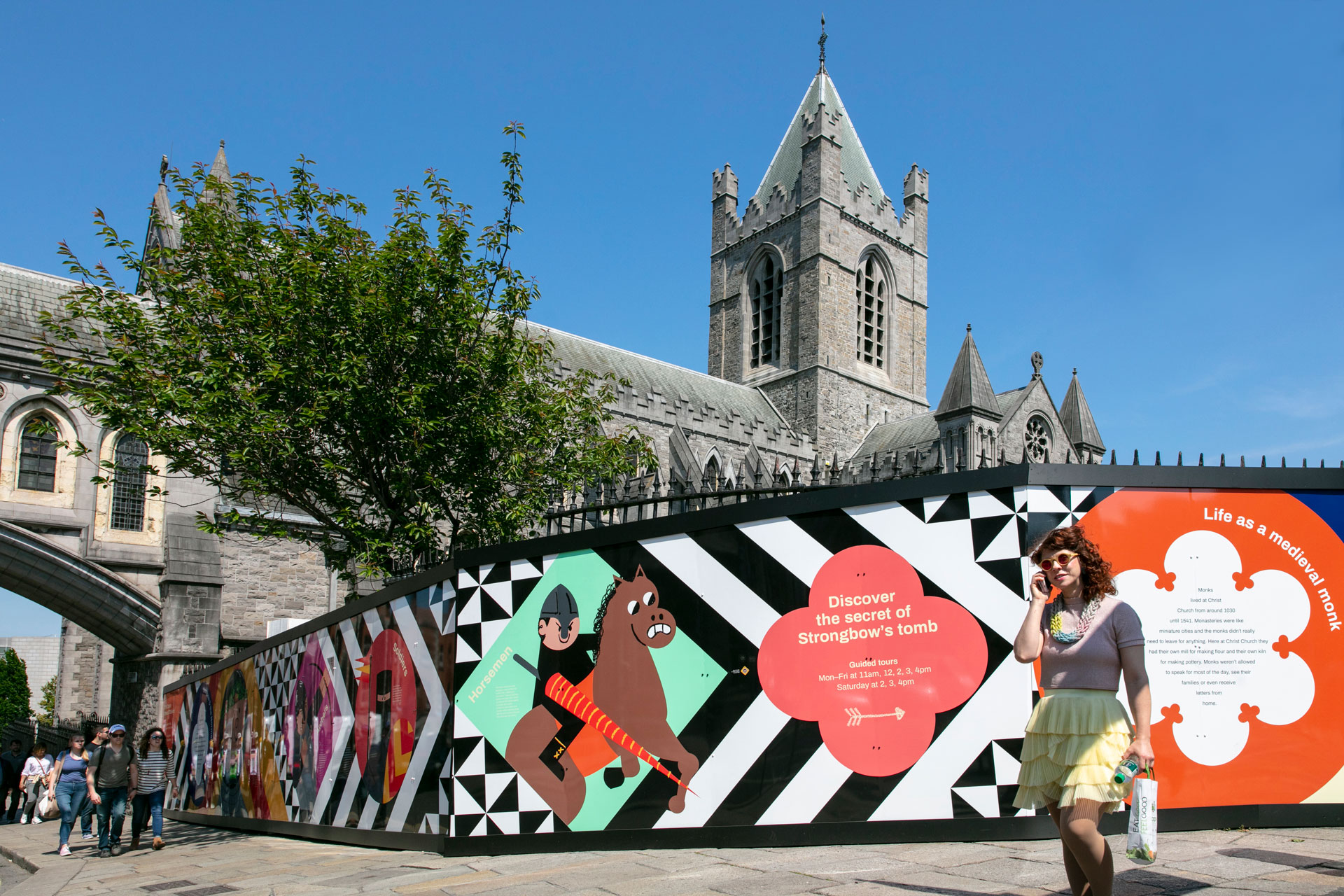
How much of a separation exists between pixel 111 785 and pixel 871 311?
38521mm

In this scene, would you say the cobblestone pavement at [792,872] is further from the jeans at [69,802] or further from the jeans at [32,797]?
the jeans at [32,797]

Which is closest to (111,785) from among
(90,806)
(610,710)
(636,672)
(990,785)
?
(90,806)

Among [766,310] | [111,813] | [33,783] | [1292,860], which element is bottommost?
[33,783]

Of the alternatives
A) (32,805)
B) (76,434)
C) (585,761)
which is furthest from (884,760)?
(76,434)

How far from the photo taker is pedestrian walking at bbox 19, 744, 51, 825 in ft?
54.1

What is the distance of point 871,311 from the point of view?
4422 centimetres

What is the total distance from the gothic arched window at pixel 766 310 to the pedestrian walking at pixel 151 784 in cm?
3483

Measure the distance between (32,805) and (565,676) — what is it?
49.8 ft

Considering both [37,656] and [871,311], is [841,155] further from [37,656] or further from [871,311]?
[37,656]

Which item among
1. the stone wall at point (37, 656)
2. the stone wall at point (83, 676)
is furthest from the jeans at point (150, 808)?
the stone wall at point (37, 656)

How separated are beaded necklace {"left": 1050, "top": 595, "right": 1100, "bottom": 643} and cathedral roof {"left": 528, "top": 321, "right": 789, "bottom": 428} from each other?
88.3ft

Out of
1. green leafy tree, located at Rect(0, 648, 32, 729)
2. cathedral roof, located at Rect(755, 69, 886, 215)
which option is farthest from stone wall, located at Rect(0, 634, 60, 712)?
cathedral roof, located at Rect(755, 69, 886, 215)

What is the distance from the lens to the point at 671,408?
105 feet

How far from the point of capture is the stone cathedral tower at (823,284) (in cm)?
4109
